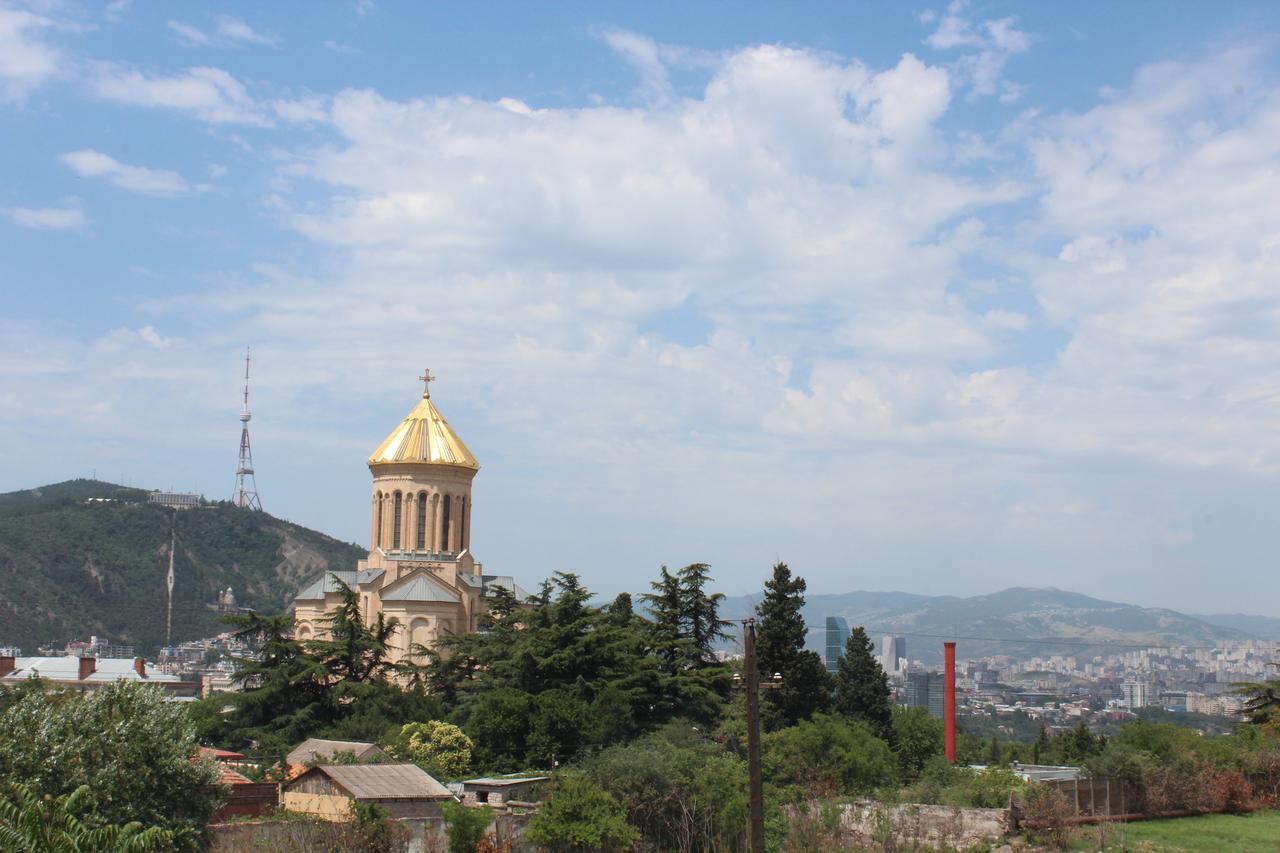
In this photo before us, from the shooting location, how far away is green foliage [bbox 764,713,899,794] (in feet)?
95.2

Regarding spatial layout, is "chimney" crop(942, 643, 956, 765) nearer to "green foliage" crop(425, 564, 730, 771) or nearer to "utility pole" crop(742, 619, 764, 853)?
"green foliage" crop(425, 564, 730, 771)

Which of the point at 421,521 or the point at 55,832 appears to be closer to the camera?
the point at 55,832

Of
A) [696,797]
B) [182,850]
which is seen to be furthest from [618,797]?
[182,850]

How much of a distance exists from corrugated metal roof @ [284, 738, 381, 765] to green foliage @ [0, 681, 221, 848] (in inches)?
449

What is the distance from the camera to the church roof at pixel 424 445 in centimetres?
4481

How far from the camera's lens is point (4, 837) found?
14227mm

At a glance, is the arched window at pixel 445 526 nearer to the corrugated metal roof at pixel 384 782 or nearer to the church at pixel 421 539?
the church at pixel 421 539

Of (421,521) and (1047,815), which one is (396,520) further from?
(1047,815)

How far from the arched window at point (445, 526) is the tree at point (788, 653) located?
1307 centimetres

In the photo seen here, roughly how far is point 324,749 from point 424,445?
14.9m

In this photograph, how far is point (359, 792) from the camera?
22734 millimetres

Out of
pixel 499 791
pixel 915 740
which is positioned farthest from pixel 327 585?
pixel 499 791

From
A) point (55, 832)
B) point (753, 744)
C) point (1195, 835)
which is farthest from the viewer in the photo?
point (1195, 835)

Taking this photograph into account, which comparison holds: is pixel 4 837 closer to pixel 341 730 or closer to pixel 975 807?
pixel 975 807
